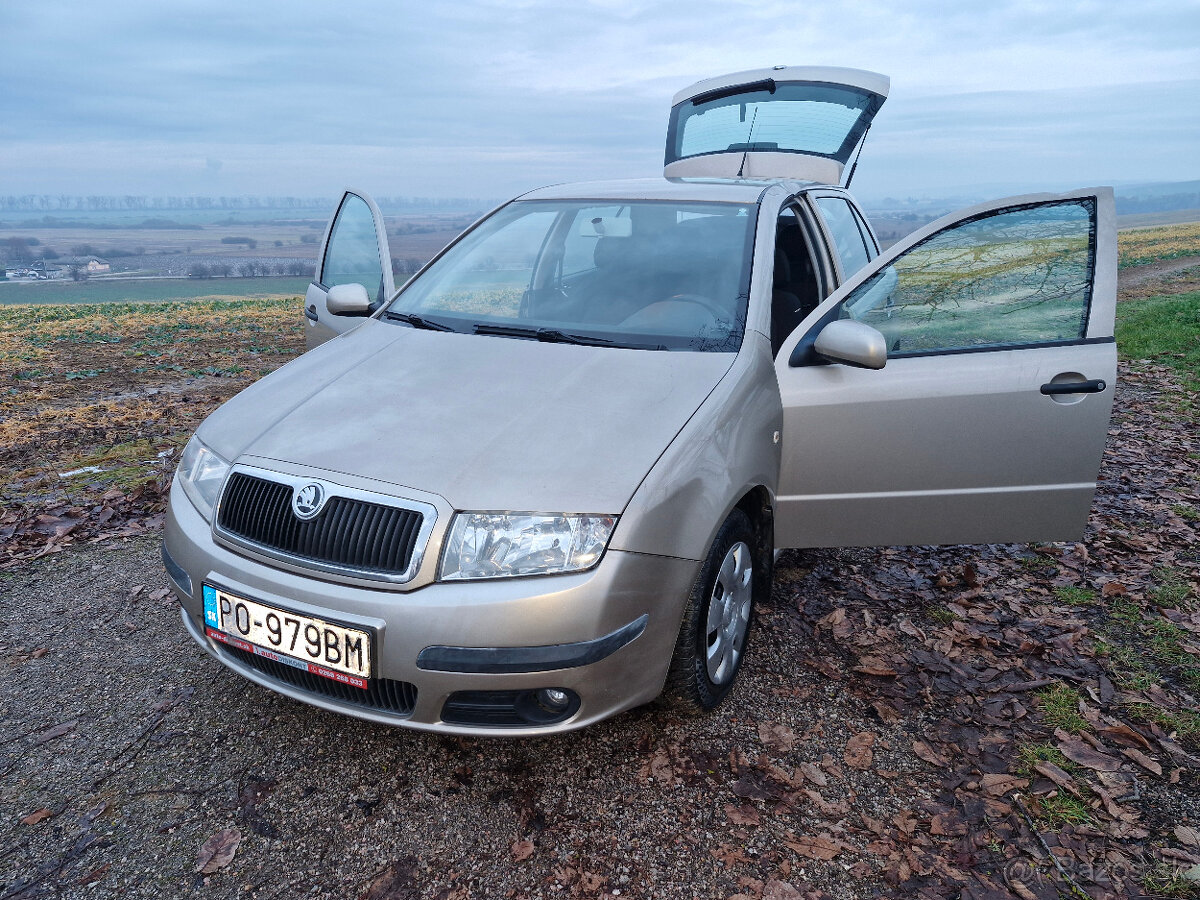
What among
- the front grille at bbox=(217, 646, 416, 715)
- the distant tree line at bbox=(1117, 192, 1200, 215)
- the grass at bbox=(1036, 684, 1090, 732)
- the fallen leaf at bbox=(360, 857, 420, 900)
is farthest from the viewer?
the distant tree line at bbox=(1117, 192, 1200, 215)

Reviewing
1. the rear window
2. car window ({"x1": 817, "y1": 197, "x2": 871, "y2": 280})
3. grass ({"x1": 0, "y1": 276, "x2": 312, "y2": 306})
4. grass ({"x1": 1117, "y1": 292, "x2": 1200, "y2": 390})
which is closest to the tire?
car window ({"x1": 817, "y1": 197, "x2": 871, "y2": 280})

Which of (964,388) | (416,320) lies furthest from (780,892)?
(416,320)

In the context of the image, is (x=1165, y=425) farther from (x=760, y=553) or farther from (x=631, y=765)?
(x=631, y=765)

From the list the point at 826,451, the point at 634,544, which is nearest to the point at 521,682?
the point at 634,544

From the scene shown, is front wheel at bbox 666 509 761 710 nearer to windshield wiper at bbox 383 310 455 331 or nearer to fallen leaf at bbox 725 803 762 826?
fallen leaf at bbox 725 803 762 826

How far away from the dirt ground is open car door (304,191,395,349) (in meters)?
1.75

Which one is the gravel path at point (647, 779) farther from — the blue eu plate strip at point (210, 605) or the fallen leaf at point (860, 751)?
the blue eu plate strip at point (210, 605)

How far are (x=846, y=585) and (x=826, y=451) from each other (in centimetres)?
107

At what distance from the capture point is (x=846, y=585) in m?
3.90

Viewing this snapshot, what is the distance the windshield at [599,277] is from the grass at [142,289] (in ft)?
184

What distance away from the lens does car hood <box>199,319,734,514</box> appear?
2209mm

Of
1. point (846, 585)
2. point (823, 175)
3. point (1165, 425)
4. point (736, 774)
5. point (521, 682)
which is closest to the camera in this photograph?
point (521, 682)

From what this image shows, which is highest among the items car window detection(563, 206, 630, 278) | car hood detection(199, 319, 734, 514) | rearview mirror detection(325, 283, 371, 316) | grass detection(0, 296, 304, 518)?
car window detection(563, 206, 630, 278)

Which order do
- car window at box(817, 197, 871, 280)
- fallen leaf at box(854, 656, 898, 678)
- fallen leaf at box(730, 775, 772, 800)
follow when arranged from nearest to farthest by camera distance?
fallen leaf at box(730, 775, 772, 800), fallen leaf at box(854, 656, 898, 678), car window at box(817, 197, 871, 280)
